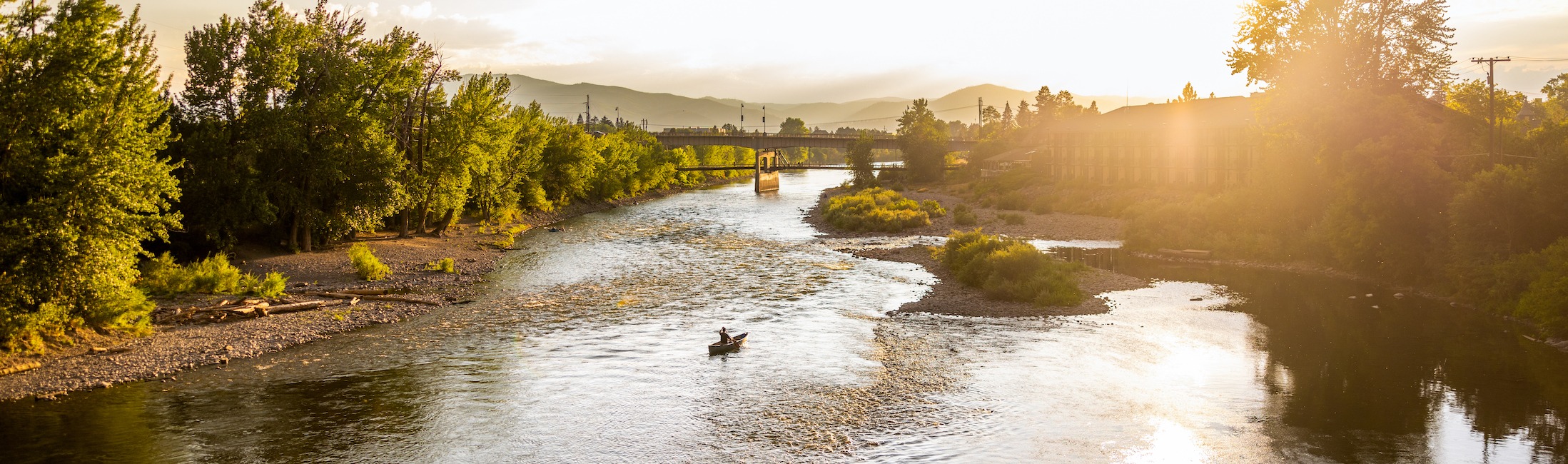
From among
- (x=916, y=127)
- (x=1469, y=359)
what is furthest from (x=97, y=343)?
(x=916, y=127)

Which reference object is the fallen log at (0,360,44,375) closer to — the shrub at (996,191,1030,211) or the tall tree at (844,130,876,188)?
the shrub at (996,191,1030,211)

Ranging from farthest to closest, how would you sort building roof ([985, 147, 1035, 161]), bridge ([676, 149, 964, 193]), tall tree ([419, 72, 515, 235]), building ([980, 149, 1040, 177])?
1. bridge ([676, 149, 964, 193])
2. building roof ([985, 147, 1035, 161])
3. building ([980, 149, 1040, 177])
4. tall tree ([419, 72, 515, 235])

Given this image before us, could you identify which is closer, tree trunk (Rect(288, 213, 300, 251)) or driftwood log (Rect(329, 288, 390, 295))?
driftwood log (Rect(329, 288, 390, 295))

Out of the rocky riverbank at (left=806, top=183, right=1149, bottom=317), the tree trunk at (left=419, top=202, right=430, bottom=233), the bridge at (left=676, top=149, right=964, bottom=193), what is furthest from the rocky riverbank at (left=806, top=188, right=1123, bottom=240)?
the bridge at (left=676, top=149, right=964, bottom=193)

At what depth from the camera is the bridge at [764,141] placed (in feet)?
434

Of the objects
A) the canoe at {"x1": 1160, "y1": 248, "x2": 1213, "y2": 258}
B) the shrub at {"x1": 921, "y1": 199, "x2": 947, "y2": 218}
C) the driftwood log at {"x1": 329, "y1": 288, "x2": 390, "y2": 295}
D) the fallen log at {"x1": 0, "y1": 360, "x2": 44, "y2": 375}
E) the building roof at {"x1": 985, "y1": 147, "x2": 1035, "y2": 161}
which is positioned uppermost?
the building roof at {"x1": 985, "y1": 147, "x2": 1035, "y2": 161}

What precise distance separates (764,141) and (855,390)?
4674 inches

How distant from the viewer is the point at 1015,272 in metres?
35.9

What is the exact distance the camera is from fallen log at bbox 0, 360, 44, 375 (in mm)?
22000

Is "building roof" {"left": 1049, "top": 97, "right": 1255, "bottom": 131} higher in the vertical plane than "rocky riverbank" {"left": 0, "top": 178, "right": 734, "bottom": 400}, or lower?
higher

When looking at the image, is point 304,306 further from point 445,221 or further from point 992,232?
point 992,232

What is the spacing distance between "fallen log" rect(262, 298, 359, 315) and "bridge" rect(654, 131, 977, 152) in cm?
9764

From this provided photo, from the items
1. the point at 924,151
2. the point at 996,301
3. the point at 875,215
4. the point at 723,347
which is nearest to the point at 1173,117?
the point at 875,215

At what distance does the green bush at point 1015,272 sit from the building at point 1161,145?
22805mm
